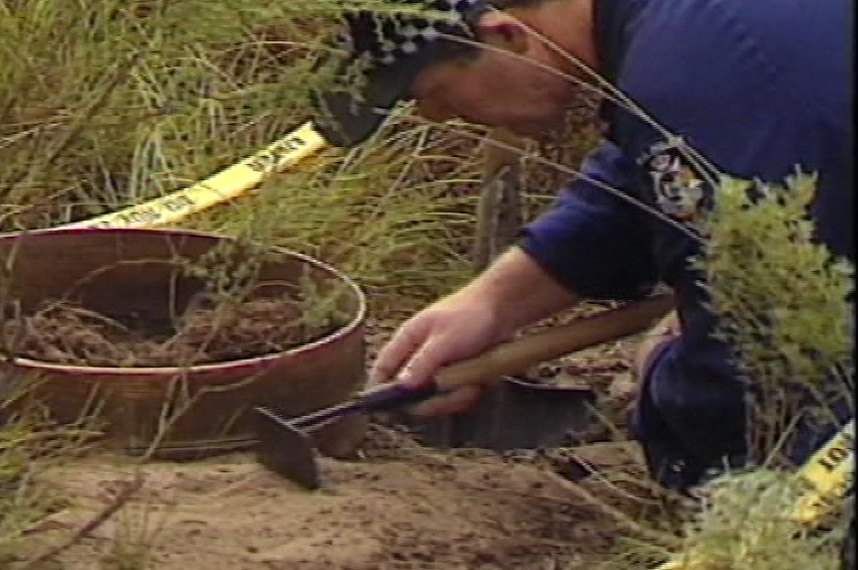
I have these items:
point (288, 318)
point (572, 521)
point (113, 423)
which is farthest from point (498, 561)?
point (288, 318)

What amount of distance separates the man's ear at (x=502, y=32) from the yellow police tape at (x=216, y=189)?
903 mm

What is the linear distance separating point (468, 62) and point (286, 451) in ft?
2.05

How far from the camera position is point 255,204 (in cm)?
364

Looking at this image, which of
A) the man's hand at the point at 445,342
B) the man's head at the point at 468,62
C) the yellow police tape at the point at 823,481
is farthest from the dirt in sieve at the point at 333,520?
the yellow police tape at the point at 823,481

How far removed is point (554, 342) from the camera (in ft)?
10.2

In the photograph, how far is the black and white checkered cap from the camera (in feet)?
9.32

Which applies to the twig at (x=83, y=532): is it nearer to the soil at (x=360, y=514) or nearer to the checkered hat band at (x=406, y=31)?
the soil at (x=360, y=514)

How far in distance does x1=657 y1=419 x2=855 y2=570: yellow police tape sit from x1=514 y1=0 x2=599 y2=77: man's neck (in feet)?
3.20

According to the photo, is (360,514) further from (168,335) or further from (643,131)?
(168,335)

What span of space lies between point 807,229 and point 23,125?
2.18m

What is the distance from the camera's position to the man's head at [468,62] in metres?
2.86

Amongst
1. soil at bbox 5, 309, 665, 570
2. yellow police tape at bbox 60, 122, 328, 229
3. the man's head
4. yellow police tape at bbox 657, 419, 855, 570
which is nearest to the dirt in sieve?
soil at bbox 5, 309, 665, 570

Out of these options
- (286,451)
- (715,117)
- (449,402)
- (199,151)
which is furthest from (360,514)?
(199,151)

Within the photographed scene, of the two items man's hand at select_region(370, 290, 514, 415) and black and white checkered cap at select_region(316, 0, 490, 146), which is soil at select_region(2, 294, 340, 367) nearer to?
man's hand at select_region(370, 290, 514, 415)
